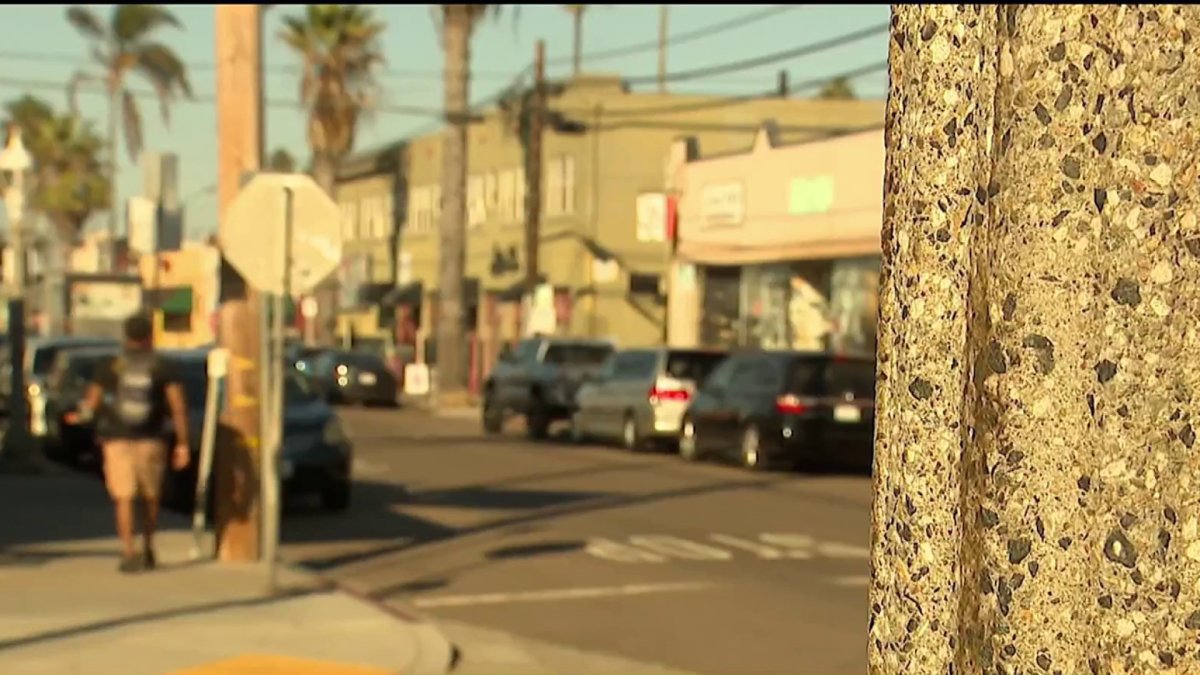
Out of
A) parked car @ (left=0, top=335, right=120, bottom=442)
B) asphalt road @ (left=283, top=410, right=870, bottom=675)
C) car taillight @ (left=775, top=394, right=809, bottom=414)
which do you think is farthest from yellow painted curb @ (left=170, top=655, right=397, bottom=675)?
parked car @ (left=0, top=335, right=120, bottom=442)

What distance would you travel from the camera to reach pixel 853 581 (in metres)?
14.0

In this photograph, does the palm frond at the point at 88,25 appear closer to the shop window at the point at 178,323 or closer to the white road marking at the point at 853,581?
the shop window at the point at 178,323

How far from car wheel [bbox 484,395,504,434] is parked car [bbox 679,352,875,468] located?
31.2 ft

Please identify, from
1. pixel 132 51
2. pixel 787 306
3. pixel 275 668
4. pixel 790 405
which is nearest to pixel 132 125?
pixel 132 51

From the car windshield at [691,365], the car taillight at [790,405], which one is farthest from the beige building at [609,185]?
the car taillight at [790,405]

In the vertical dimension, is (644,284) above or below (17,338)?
above

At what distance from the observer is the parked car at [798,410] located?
81.4 feet

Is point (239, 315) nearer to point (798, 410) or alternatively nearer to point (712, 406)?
point (798, 410)

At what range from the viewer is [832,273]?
3788 centimetres

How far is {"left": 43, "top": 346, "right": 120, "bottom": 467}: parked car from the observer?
2489 centimetres

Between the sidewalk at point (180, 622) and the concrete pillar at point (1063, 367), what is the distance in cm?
678

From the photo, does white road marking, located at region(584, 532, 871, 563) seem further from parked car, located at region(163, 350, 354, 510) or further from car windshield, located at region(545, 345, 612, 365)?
car windshield, located at region(545, 345, 612, 365)

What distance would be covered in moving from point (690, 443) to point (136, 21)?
157 feet

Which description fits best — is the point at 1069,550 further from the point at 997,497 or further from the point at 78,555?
the point at 78,555
